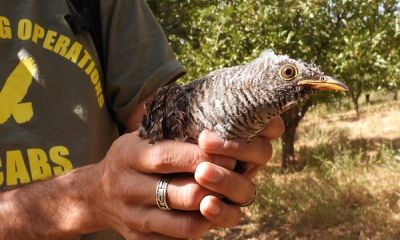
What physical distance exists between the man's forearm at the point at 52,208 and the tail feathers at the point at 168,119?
234 mm

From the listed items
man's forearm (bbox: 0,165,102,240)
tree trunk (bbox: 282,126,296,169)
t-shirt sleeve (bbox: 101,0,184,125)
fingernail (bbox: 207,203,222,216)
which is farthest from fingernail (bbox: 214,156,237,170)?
tree trunk (bbox: 282,126,296,169)

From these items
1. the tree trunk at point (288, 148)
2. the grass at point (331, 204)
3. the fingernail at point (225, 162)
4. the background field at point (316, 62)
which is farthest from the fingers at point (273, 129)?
the tree trunk at point (288, 148)

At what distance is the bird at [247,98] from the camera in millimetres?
1293

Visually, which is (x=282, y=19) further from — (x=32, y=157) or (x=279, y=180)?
(x=32, y=157)

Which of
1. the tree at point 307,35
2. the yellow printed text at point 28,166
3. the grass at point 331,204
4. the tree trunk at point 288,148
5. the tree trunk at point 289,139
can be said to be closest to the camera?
the yellow printed text at point 28,166

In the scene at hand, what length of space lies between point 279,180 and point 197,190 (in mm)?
7485

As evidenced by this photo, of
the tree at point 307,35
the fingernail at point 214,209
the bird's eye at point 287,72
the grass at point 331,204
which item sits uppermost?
the bird's eye at point 287,72

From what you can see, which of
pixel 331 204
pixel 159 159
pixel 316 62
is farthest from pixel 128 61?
pixel 316 62

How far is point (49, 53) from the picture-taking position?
1.88m

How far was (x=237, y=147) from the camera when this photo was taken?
1.29 meters

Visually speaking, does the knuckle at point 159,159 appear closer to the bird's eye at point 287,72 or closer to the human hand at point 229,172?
the human hand at point 229,172

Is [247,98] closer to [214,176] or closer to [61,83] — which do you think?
[214,176]

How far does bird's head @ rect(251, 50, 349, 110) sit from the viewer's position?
4.24ft

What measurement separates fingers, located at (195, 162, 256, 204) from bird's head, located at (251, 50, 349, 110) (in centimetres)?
25
